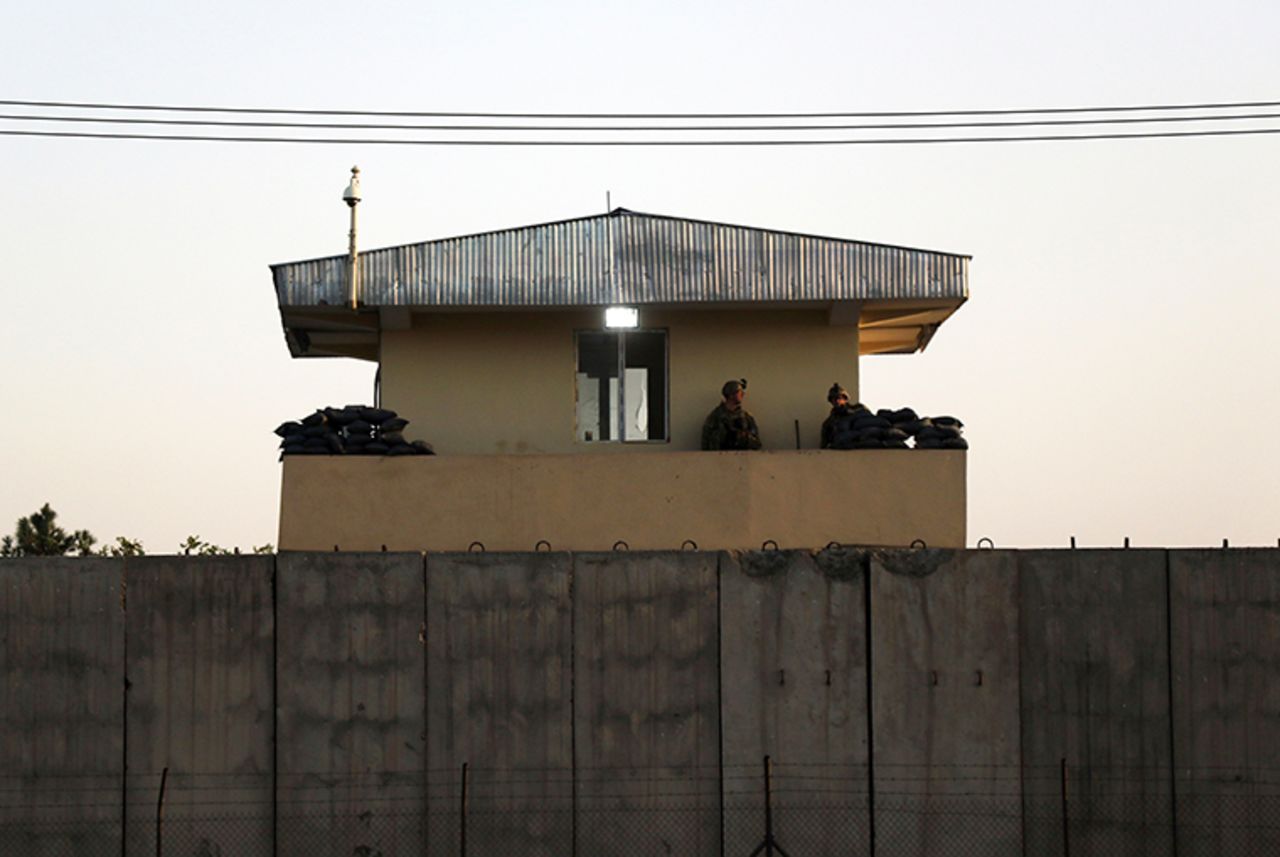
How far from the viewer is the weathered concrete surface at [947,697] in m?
16.9

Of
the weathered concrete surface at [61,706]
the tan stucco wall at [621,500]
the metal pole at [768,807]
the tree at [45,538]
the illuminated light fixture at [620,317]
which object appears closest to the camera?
the metal pole at [768,807]

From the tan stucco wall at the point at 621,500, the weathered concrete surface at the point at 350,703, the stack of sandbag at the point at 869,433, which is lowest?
the weathered concrete surface at the point at 350,703

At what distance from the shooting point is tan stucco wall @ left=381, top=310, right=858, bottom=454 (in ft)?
69.4

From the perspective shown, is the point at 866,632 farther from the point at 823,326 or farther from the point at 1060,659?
the point at 823,326

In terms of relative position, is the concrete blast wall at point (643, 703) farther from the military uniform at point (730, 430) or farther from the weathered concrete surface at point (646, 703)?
the military uniform at point (730, 430)

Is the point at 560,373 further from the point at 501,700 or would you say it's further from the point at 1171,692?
the point at 1171,692

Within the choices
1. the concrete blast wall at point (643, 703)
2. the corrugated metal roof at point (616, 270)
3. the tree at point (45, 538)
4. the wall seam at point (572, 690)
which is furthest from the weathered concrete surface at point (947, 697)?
the tree at point (45, 538)

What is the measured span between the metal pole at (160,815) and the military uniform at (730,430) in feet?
21.7

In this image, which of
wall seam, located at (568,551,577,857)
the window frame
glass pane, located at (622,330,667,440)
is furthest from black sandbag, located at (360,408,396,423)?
wall seam, located at (568,551,577,857)

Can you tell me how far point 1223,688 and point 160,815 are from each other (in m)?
8.95

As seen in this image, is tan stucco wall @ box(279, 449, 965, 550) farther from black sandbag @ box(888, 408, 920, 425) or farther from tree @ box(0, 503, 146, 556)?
tree @ box(0, 503, 146, 556)

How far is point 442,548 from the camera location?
63.4 feet

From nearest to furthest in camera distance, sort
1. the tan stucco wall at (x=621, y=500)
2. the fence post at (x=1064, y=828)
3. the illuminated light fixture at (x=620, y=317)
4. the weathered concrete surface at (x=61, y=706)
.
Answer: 1. the fence post at (x=1064, y=828)
2. the weathered concrete surface at (x=61, y=706)
3. the tan stucco wall at (x=621, y=500)
4. the illuminated light fixture at (x=620, y=317)

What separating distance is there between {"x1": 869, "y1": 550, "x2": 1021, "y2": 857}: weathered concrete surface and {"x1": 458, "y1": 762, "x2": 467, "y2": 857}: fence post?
3.44 meters
